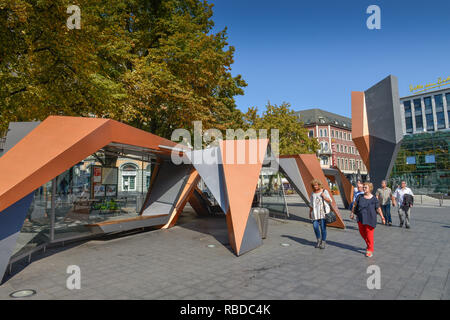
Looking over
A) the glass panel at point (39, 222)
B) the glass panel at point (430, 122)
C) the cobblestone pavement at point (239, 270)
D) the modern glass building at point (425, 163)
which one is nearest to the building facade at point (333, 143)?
the glass panel at point (430, 122)

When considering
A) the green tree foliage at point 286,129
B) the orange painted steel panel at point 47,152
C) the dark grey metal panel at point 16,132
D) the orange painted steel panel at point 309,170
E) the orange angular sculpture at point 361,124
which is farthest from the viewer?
the green tree foliage at point 286,129

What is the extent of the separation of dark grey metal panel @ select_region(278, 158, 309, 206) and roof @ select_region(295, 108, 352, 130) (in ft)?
173

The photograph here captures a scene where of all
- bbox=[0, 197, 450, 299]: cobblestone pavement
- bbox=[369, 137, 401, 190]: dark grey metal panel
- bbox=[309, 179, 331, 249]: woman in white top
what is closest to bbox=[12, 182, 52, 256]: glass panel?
bbox=[0, 197, 450, 299]: cobblestone pavement

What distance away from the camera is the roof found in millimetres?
64312

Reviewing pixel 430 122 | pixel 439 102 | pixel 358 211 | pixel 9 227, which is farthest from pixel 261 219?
pixel 430 122

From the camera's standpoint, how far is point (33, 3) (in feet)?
25.8

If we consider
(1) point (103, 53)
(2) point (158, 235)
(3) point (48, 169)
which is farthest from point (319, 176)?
(1) point (103, 53)

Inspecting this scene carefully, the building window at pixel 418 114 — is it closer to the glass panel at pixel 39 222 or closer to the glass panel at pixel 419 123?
the glass panel at pixel 419 123

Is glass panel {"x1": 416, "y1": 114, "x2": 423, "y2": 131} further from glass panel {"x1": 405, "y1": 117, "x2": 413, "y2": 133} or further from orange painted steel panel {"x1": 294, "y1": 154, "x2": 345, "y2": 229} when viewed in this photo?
orange painted steel panel {"x1": 294, "y1": 154, "x2": 345, "y2": 229}

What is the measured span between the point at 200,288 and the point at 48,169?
3.38m

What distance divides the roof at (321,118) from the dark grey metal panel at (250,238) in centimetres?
5805

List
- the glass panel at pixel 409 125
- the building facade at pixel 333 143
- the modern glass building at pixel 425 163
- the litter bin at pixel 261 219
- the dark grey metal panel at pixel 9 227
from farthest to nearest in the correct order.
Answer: the building facade at pixel 333 143, the glass panel at pixel 409 125, the modern glass building at pixel 425 163, the litter bin at pixel 261 219, the dark grey metal panel at pixel 9 227

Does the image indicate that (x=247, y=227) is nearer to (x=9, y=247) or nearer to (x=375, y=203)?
(x=375, y=203)

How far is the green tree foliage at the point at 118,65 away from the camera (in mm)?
8203
